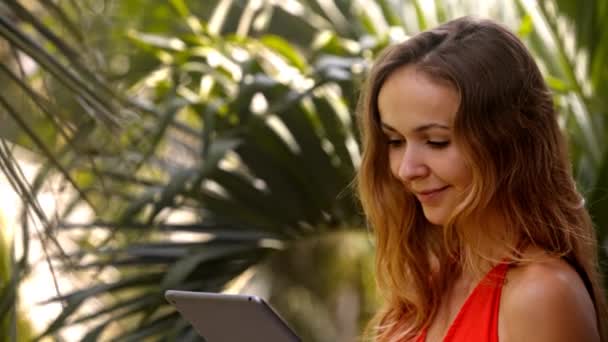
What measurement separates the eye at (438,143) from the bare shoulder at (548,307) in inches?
7.7

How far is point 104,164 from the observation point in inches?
121

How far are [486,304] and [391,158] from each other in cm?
25

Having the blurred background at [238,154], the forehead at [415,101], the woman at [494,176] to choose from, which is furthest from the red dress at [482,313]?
the blurred background at [238,154]

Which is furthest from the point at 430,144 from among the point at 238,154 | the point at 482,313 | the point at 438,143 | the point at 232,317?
the point at 238,154

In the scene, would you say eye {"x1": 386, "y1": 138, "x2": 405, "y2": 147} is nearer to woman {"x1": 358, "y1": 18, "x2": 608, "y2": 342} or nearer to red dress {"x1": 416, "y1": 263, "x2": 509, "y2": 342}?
woman {"x1": 358, "y1": 18, "x2": 608, "y2": 342}

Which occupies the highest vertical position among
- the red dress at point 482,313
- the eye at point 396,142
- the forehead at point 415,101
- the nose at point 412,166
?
the forehead at point 415,101

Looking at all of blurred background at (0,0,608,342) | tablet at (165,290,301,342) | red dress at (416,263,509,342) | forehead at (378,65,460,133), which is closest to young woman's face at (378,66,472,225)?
forehead at (378,65,460,133)

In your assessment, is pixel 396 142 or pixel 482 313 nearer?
pixel 482 313

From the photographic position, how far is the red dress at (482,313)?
5.11 feet

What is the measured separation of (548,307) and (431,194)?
23 cm

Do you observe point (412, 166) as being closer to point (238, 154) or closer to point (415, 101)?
point (415, 101)

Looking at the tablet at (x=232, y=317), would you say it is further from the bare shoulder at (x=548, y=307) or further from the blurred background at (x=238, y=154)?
the blurred background at (x=238, y=154)

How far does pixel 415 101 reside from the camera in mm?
1606

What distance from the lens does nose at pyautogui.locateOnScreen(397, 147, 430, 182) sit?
1595 mm
